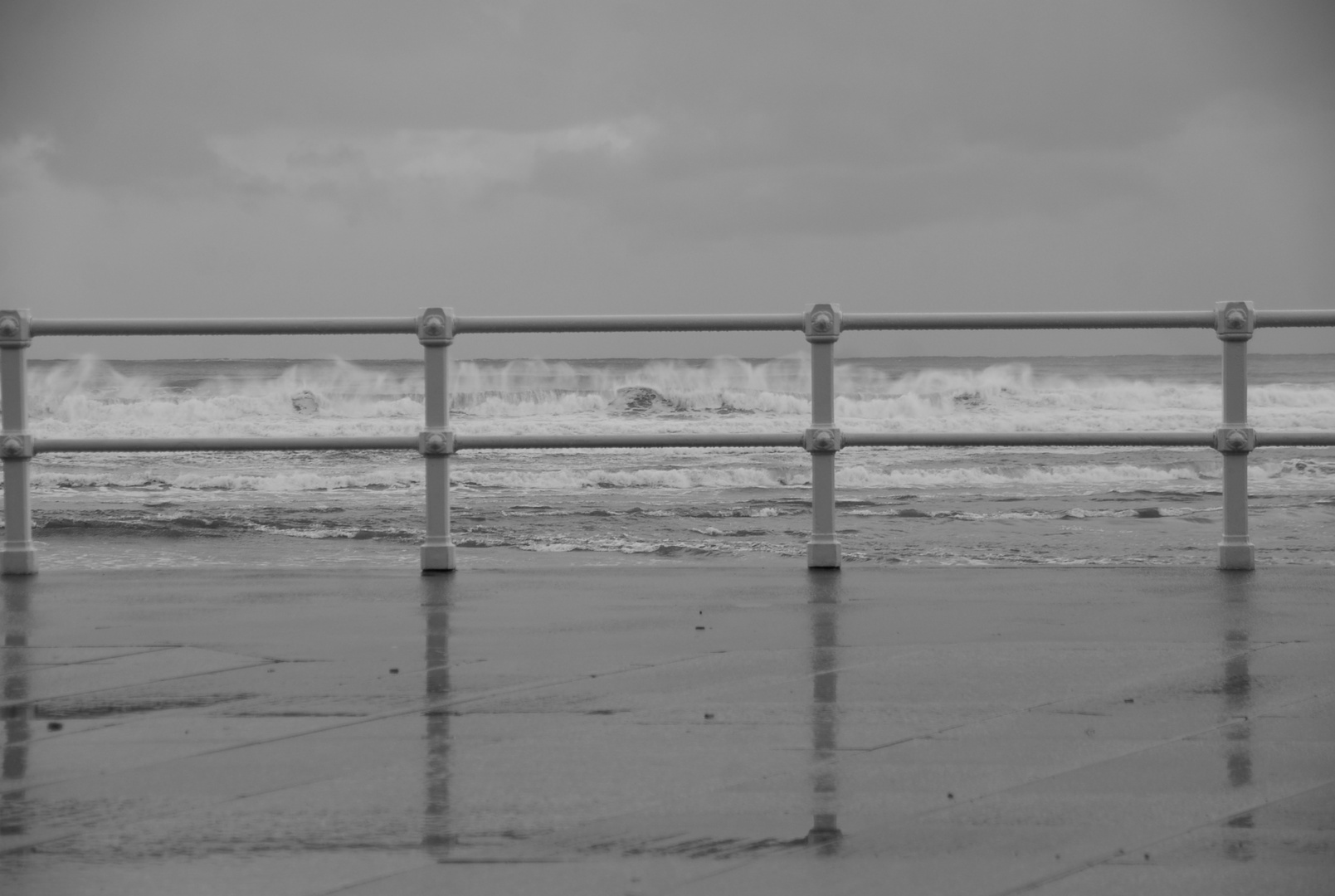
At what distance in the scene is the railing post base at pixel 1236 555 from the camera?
278 inches

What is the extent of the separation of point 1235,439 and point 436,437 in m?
3.50

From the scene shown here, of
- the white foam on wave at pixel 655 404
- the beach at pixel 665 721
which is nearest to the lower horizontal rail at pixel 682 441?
the beach at pixel 665 721

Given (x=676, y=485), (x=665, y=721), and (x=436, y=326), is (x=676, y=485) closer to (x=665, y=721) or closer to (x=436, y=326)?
(x=436, y=326)

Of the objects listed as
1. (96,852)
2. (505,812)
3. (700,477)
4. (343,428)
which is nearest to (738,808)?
(505,812)

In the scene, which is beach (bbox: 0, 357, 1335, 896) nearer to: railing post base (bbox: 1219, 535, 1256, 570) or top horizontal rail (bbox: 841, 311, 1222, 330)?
railing post base (bbox: 1219, 535, 1256, 570)

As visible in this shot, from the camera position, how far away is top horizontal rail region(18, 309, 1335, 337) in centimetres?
698

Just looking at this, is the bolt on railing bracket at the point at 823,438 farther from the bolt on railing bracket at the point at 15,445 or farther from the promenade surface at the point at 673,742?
the bolt on railing bracket at the point at 15,445

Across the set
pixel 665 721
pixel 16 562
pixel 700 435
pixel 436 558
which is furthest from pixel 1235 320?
pixel 16 562

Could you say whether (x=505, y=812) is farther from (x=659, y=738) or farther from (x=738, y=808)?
(x=659, y=738)

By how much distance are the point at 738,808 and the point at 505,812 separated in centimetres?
47

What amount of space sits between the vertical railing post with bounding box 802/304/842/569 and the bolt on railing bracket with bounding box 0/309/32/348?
11.3 ft

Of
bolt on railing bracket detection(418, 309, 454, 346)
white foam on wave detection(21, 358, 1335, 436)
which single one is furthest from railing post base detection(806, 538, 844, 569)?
white foam on wave detection(21, 358, 1335, 436)

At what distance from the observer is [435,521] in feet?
23.6

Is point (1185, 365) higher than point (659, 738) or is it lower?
higher
